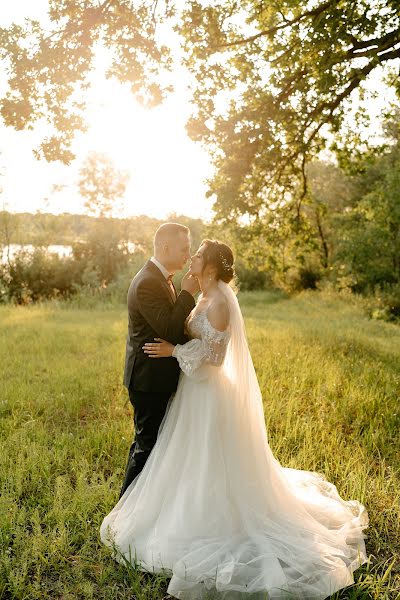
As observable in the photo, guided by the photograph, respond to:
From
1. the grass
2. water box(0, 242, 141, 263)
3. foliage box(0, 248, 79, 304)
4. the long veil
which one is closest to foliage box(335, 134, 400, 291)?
water box(0, 242, 141, 263)

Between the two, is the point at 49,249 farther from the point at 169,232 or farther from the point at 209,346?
the point at 209,346

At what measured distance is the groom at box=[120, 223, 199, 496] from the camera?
167 inches

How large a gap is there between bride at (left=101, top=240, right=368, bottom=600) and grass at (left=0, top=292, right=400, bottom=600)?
0.80 ft

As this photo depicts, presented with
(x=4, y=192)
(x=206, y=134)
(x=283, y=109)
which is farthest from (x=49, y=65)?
(x=4, y=192)

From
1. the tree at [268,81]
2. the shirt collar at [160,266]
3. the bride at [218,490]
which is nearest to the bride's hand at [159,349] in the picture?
the bride at [218,490]

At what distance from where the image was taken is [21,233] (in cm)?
2552

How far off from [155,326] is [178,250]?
0.72m

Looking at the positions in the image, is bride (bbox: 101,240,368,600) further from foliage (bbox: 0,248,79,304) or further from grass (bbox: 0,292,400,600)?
foliage (bbox: 0,248,79,304)

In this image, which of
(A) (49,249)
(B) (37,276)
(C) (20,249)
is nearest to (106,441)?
(B) (37,276)

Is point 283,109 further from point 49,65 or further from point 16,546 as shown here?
point 16,546

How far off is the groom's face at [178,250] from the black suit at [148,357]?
0.16m

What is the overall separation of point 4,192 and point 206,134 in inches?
699

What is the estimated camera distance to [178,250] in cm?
441

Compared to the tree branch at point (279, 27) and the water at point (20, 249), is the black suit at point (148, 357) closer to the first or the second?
the tree branch at point (279, 27)
